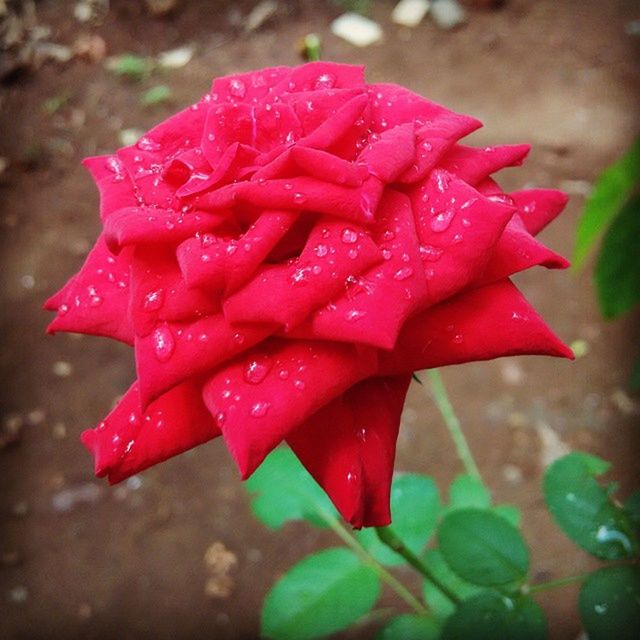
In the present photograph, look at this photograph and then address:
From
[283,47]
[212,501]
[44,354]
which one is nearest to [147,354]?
[212,501]

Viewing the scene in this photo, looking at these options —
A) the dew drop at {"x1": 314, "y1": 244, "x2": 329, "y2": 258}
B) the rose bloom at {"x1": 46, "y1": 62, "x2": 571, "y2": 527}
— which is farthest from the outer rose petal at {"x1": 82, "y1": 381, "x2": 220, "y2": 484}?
the dew drop at {"x1": 314, "y1": 244, "x2": 329, "y2": 258}

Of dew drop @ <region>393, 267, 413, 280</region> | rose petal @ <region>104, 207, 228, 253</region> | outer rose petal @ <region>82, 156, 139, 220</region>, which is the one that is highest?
rose petal @ <region>104, 207, 228, 253</region>

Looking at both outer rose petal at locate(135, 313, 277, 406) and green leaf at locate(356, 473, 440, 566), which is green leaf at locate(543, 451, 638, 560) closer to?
green leaf at locate(356, 473, 440, 566)

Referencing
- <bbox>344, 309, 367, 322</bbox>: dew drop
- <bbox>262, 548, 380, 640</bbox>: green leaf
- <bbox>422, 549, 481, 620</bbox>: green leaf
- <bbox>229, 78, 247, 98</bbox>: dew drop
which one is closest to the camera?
<bbox>344, 309, 367, 322</bbox>: dew drop

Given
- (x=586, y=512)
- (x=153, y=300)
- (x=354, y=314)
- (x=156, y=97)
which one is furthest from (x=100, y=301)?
(x=156, y=97)

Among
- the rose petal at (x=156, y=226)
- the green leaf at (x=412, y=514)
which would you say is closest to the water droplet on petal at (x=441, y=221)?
the rose petal at (x=156, y=226)

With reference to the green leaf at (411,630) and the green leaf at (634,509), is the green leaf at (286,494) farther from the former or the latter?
the green leaf at (634,509)

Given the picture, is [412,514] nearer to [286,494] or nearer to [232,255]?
[286,494]
